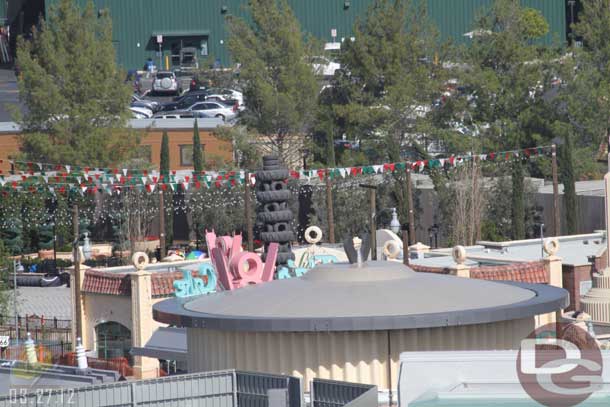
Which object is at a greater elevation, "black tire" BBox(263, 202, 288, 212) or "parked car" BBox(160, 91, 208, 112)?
"parked car" BBox(160, 91, 208, 112)

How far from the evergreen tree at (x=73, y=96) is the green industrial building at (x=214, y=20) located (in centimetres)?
3438

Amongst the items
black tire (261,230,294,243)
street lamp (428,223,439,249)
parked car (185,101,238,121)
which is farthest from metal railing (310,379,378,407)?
parked car (185,101,238,121)

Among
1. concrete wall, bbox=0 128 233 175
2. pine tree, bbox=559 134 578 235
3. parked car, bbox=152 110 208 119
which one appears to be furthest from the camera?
parked car, bbox=152 110 208 119

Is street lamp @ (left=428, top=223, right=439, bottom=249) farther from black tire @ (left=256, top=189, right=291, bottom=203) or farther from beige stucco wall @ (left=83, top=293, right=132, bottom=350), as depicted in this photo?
black tire @ (left=256, top=189, right=291, bottom=203)

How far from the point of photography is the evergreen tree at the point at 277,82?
77.4m

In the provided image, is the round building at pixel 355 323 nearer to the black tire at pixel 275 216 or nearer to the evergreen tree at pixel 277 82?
the black tire at pixel 275 216

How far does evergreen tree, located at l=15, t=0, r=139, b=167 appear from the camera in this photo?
2901 inches

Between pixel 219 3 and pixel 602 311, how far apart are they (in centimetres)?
8038

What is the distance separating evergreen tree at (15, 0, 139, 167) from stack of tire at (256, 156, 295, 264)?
123ft

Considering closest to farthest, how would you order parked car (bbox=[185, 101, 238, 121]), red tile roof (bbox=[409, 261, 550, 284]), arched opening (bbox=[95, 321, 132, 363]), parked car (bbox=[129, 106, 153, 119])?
red tile roof (bbox=[409, 261, 550, 284]) < arched opening (bbox=[95, 321, 132, 363]) < parked car (bbox=[129, 106, 153, 119]) < parked car (bbox=[185, 101, 238, 121])

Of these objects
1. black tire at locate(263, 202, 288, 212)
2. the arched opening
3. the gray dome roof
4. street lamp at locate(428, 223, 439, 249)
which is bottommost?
the arched opening

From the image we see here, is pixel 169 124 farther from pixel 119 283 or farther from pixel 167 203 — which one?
pixel 119 283

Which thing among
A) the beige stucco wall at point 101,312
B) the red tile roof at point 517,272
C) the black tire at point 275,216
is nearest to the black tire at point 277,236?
the black tire at point 275,216

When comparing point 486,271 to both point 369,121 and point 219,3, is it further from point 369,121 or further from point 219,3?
point 219,3
